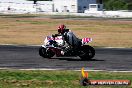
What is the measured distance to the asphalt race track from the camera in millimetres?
19562

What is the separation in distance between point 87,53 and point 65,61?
135 centimetres

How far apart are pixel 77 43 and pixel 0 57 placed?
400cm

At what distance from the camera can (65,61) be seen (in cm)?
2170

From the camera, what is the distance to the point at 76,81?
14305 mm

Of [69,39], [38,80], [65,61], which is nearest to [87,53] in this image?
[69,39]

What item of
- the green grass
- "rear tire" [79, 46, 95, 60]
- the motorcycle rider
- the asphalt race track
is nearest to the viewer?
the green grass

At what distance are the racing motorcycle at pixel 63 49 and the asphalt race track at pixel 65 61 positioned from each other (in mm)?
312

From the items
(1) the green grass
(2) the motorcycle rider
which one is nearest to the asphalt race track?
(2) the motorcycle rider

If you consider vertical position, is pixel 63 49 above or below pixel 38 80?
below

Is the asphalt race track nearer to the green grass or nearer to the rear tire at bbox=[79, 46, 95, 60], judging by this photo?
the rear tire at bbox=[79, 46, 95, 60]

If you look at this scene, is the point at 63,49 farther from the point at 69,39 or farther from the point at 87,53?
the point at 87,53

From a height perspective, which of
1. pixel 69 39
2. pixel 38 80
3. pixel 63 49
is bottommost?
pixel 63 49

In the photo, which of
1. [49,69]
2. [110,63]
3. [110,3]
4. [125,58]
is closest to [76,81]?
[49,69]

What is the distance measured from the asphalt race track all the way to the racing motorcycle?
312 mm
